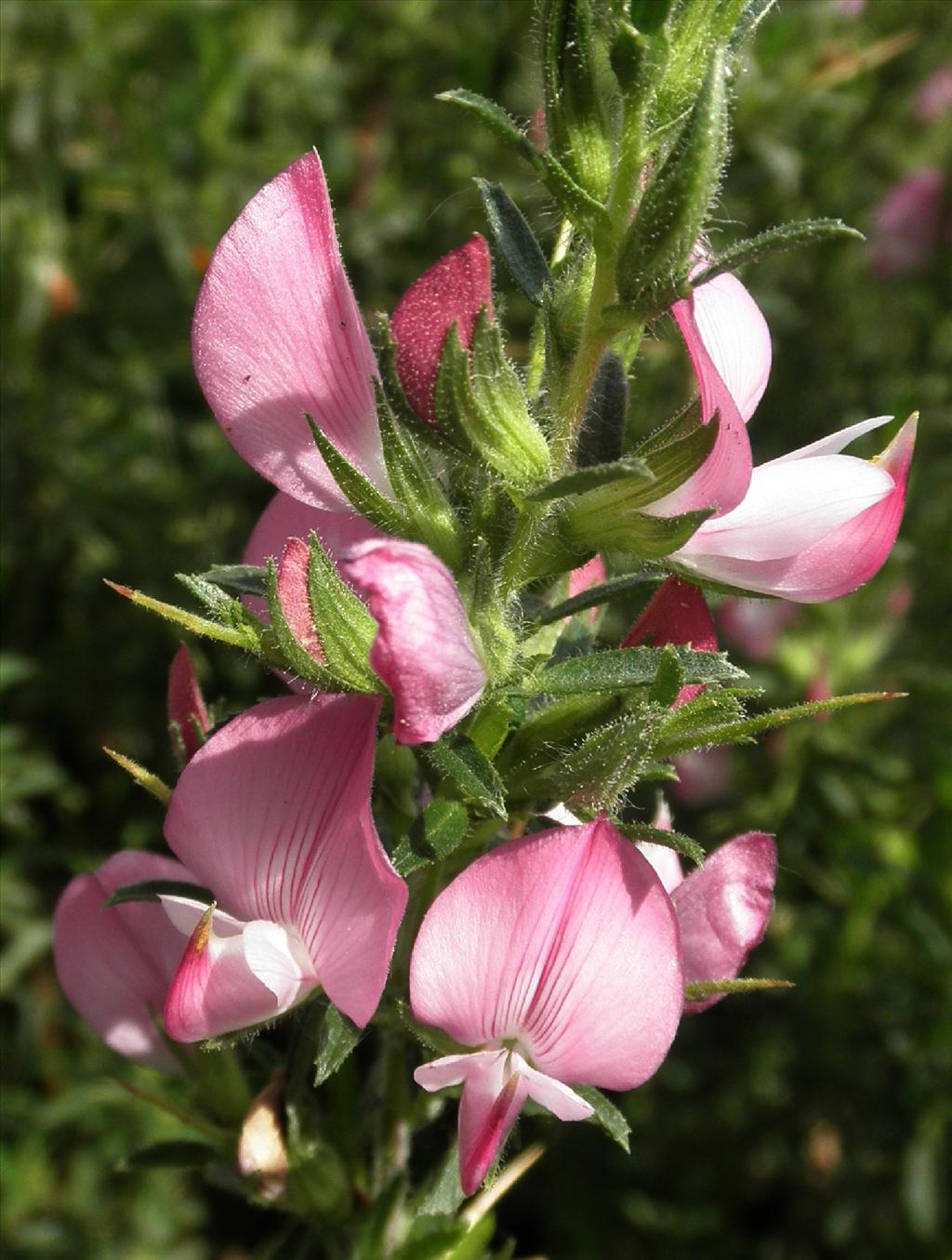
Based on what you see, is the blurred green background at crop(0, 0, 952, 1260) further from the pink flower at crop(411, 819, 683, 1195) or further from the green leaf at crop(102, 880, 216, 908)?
the pink flower at crop(411, 819, 683, 1195)

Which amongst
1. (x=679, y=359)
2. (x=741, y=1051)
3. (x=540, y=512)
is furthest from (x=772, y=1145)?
(x=540, y=512)

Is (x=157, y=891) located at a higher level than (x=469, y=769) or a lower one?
lower

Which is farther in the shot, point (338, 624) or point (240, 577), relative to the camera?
point (240, 577)

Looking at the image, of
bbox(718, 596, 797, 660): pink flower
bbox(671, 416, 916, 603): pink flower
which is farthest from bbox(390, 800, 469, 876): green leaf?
bbox(718, 596, 797, 660): pink flower

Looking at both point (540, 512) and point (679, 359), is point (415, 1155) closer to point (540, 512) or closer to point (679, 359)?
point (540, 512)

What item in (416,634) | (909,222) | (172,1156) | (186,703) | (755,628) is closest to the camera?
(416,634)

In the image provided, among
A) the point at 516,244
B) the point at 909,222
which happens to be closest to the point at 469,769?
the point at 516,244

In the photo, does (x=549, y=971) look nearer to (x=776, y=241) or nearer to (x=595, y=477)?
(x=595, y=477)
